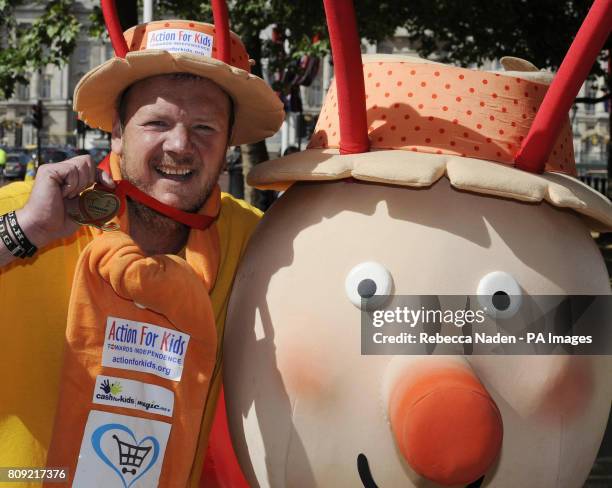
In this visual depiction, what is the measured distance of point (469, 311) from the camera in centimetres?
222

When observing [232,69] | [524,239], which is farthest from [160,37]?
[524,239]

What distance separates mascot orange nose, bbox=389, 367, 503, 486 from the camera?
2.01m

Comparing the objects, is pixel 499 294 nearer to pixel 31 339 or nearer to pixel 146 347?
pixel 146 347

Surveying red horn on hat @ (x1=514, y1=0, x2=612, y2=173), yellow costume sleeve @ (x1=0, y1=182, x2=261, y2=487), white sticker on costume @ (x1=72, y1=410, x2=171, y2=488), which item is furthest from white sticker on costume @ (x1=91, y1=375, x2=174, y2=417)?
red horn on hat @ (x1=514, y1=0, x2=612, y2=173)

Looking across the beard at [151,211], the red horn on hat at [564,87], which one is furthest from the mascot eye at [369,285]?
the beard at [151,211]

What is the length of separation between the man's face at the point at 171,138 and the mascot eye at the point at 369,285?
0.61m

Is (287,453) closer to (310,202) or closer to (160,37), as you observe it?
(310,202)

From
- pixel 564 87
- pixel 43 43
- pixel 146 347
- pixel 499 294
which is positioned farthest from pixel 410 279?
pixel 43 43

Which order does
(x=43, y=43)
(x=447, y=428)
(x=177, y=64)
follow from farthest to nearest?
(x=43, y=43)
(x=177, y=64)
(x=447, y=428)

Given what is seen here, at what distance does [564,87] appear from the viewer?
230cm

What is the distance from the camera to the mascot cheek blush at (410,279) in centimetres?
222

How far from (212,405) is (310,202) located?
71cm

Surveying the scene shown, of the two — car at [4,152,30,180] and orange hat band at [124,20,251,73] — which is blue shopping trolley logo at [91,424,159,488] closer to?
orange hat band at [124,20,251,73]

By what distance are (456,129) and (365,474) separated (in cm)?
93
